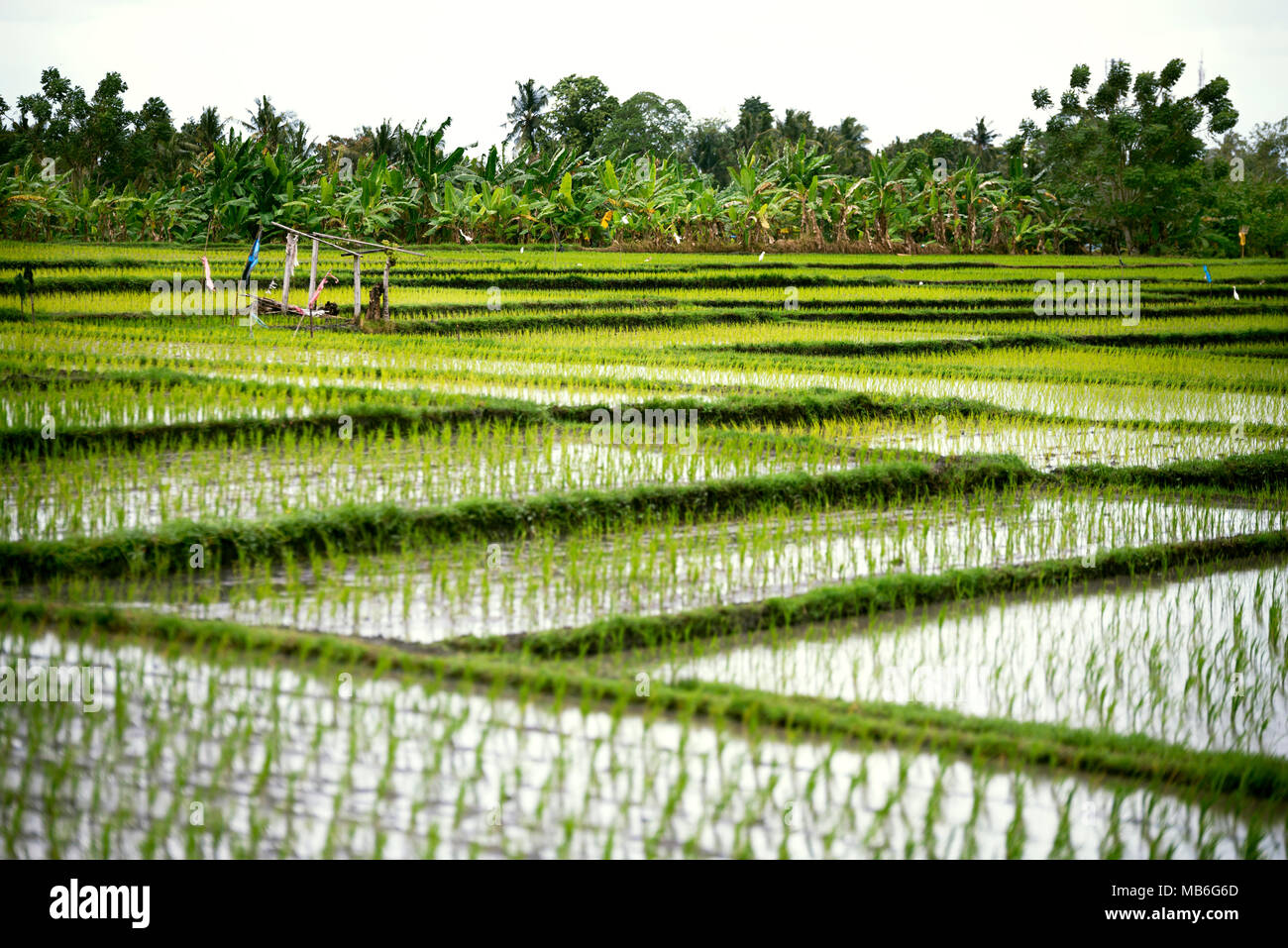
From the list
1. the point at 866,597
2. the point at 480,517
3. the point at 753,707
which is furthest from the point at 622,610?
the point at 480,517

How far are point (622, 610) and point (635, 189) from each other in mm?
18311

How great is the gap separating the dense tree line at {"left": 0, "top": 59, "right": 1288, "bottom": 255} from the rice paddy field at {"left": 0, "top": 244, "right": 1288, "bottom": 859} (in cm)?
1027

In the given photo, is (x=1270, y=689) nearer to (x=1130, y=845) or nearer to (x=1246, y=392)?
(x=1130, y=845)

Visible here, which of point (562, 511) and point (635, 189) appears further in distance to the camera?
point (635, 189)

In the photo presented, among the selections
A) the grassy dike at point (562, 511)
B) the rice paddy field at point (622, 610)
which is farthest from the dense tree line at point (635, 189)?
the grassy dike at point (562, 511)

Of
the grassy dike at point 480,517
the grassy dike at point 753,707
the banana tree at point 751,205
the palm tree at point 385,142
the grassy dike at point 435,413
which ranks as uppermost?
the palm tree at point 385,142

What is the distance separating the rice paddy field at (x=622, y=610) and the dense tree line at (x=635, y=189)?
10275mm

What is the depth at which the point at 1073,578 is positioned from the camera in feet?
16.4

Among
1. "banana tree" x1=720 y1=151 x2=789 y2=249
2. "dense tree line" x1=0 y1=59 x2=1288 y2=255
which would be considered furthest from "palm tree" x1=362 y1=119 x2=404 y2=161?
"banana tree" x1=720 y1=151 x2=789 y2=249

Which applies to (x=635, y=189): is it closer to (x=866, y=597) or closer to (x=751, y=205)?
(x=751, y=205)

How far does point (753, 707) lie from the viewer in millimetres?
3312

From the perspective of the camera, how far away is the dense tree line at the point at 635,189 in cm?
1905

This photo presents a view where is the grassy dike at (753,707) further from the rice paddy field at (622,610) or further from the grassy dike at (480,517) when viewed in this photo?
the grassy dike at (480,517)
